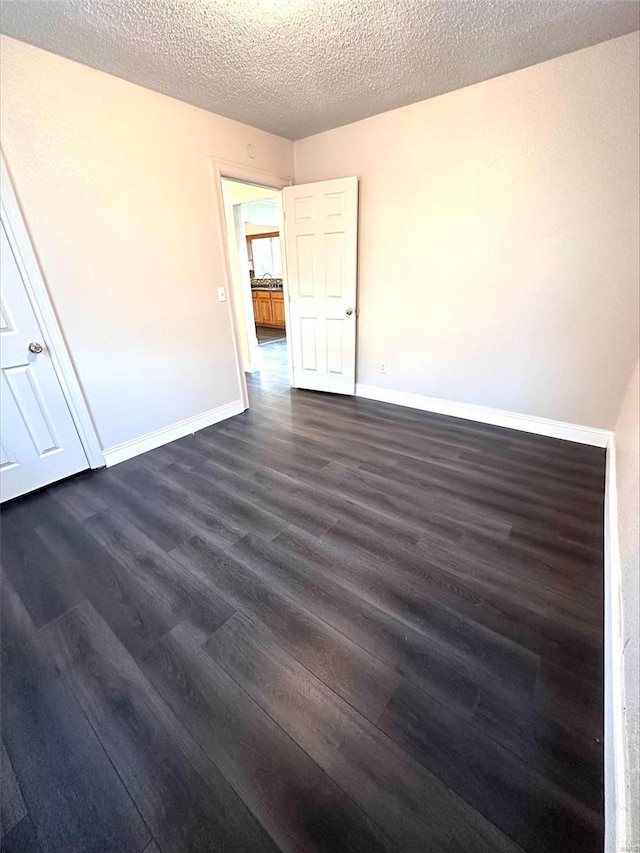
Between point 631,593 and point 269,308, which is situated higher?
point 269,308

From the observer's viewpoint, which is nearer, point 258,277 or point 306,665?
point 306,665

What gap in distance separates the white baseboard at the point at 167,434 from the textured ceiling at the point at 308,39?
2317mm

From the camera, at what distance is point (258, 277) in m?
9.28

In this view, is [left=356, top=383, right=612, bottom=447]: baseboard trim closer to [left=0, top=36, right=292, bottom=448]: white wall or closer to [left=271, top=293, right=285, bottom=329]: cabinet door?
[left=0, top=36, right=292, bottom=448]: white wall

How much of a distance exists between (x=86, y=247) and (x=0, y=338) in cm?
77

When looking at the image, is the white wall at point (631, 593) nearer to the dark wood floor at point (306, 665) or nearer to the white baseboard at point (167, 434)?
the dark wood floor at point (306, 665)

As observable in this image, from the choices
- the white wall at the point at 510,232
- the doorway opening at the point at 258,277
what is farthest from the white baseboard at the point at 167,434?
the white wall at the point at 510,232

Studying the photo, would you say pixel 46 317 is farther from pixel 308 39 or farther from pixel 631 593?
pixel 631 593

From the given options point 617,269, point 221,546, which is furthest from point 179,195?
point 617,269

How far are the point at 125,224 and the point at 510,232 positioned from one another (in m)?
2.79

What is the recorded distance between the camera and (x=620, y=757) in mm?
882

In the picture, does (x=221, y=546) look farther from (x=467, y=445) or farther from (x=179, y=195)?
(x=179, y=195)

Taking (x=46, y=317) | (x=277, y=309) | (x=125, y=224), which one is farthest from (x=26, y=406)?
(x=277, y=309)

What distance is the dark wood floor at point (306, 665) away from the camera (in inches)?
35.5
